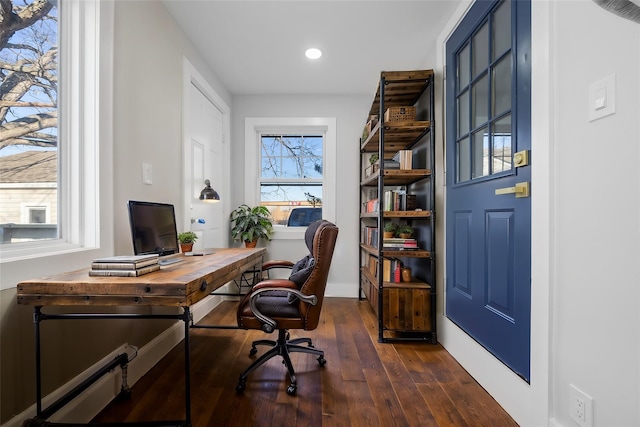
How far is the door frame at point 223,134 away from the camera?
2.38 m

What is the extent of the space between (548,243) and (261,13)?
239 cm

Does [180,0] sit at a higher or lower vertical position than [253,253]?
higher

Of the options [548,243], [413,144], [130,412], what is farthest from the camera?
[413,144]

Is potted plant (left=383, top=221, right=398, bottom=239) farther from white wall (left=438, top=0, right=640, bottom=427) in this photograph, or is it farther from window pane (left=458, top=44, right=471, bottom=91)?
white wall (left=438, top=0, right=640, bottom=427)

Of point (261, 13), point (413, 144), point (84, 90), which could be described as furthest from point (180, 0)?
point (413, 144)

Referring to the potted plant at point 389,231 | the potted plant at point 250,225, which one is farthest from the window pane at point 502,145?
the potted plant at point 250,225

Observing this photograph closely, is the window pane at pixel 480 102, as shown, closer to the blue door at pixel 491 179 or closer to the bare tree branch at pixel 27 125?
the blue door at pixel 491 179

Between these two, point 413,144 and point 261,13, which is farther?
point 413,144

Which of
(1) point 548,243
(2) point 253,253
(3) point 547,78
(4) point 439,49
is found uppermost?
(4) point 439,49

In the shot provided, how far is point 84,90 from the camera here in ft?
4.99

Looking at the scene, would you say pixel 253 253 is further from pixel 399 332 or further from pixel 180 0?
pixel 180 0

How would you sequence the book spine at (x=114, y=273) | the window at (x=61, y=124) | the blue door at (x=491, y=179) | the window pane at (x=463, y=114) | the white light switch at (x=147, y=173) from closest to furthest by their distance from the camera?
the book spine at (x=114, y=273) → the window at (x=61, y=124) → the blue door at (x=491, y=179) → the white light switch at (x=147, y=173) → the window pane at (x=463, y=114)

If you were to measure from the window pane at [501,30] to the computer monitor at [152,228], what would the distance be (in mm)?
2162

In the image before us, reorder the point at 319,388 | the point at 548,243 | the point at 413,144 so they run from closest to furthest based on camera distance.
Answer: the point at 548,243
the point at 319,388
the point at 413,144
